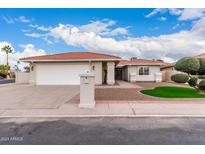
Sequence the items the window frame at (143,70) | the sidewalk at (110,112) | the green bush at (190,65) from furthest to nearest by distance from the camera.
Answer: the window frame at (143,70)
the green bush at (190,65)
the sidewalk at (110,112)

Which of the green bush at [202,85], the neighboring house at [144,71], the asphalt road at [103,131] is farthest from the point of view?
the neighboring house at [144,71]

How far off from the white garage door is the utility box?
1116 cm

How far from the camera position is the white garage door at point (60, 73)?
18422 millimetres

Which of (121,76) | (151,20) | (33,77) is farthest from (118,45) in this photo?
(33,77)

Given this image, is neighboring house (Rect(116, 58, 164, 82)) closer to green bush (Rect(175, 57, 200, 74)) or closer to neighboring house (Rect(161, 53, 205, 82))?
neighboring house (Rect(161, 53, 205, 82))

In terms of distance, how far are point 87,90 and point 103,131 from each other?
10.2 feet

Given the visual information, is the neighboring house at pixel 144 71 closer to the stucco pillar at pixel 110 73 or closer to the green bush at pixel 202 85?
the stucco pillar at pixel 110 73

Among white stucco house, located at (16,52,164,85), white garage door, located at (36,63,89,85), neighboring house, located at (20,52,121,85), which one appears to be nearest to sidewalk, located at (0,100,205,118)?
white stucco house, located at (16,52,164,85)

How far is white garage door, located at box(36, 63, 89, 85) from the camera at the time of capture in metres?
18.4

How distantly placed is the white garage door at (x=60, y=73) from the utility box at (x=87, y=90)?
11.2 m

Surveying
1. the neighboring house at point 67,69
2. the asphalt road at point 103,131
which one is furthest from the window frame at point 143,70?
the asphalt road at point 103,131

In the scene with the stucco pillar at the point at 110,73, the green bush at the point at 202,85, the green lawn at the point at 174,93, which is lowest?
the green lawn at the point at 174,93
